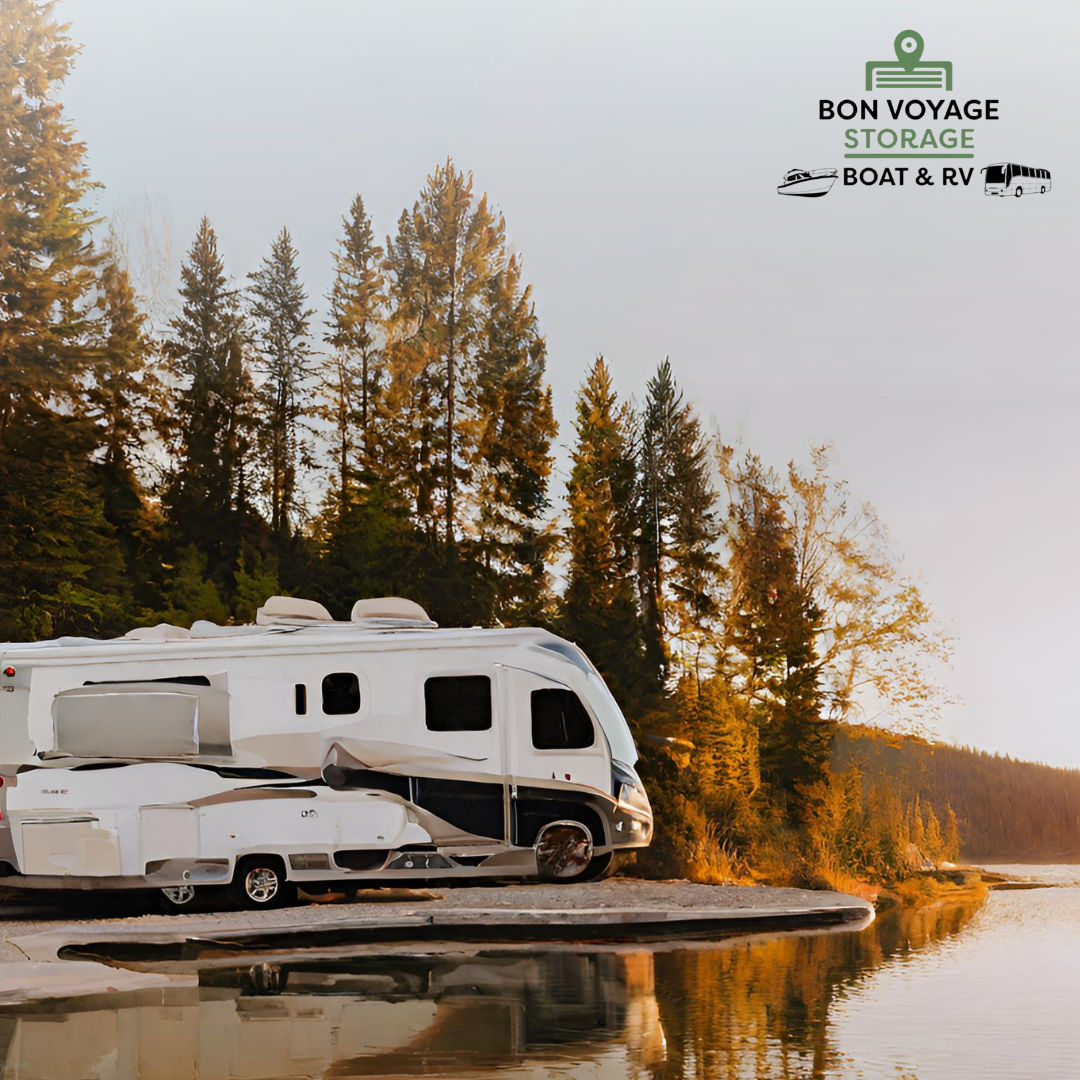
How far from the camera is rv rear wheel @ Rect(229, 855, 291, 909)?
51.0 feet

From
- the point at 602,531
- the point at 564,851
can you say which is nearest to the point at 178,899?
the point at 564,851

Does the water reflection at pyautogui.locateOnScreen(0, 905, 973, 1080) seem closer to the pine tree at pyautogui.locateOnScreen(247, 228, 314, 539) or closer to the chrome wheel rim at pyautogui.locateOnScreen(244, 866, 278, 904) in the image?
the chrome wheel rim at pyautogui.locateOnScreen(244, 866, 278, 904)

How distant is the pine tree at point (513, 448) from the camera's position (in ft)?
92.6

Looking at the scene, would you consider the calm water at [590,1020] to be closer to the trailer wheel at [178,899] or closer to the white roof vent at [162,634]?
the trailer wheel at [178,899]

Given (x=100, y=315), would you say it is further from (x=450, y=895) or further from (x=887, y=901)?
(x=887, y=901)

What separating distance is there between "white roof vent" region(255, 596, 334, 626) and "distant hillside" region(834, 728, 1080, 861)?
12.9 m

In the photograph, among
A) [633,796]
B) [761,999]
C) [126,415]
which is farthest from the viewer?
[126,415]

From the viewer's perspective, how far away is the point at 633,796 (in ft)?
52.3

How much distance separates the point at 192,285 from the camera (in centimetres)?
3225

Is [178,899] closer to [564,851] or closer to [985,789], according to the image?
[564,851]


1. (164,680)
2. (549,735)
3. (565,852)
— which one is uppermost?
(164,680)

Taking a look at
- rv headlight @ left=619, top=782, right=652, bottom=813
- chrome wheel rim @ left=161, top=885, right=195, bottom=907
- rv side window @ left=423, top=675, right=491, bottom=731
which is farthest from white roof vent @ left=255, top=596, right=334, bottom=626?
rv headlight @ left=619, top=782, right=652, bottom=813

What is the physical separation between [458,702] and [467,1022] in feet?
20.3

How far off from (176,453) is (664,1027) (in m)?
23.2
